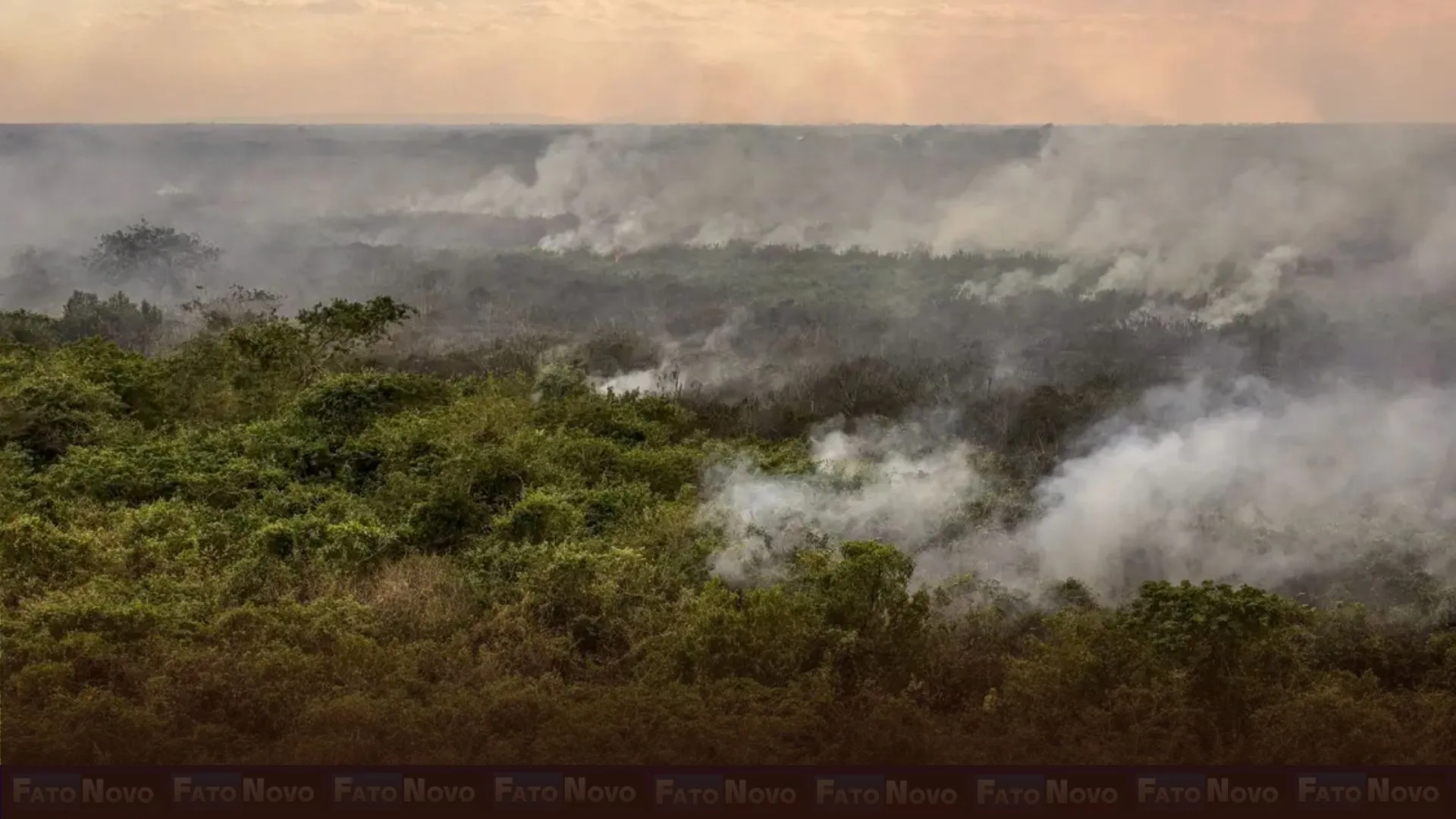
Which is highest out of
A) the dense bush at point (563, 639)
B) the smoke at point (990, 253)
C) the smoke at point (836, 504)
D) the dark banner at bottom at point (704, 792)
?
the smoke at point (990, 253)

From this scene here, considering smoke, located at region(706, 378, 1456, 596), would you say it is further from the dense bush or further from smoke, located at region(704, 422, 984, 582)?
the dense bush

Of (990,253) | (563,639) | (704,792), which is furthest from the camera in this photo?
(990,253)

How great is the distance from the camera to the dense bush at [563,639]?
8.82 metres

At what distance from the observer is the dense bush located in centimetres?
882

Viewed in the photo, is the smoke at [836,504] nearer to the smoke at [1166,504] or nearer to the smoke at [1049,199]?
the smoke at [1166,504]

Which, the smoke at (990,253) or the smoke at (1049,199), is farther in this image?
the smoke at (1049,199)

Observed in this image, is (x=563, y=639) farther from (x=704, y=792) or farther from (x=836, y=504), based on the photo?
(x=836, y=504)

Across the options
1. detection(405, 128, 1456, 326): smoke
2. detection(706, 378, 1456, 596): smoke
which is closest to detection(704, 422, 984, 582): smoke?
detection(706, 378, 1456, 596): smoke

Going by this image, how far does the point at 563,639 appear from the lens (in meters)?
10.4

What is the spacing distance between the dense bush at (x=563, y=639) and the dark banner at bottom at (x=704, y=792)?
1.17 feet

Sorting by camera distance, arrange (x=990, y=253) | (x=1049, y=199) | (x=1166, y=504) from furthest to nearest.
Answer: (x=990, y=253) < (x=1049, y=199) < (x=1166, y=504)

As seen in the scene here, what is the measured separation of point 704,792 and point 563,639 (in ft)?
9.05

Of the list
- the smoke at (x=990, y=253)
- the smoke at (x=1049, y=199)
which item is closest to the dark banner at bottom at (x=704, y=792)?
the smoke at (x=990, y=253)

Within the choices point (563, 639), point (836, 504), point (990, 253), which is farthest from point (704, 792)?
point (990, 253)
